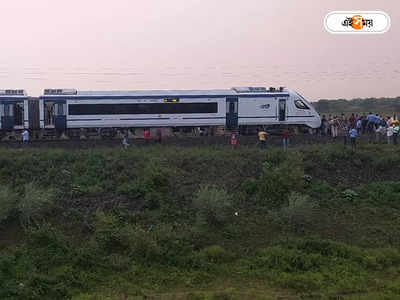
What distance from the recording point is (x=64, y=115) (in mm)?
28031

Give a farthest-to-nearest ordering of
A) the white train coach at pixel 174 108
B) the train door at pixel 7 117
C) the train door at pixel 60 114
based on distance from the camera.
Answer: the white train coach at pixel 174 108
the train door at pixel 60 114
the train door at pixel 7 117

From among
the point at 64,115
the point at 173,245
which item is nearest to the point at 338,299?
the point at 173,245

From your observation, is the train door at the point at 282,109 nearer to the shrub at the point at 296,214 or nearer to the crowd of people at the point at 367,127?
the crowd of people at the point at 367,127

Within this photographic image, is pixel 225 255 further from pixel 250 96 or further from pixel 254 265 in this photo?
pixel 250 96

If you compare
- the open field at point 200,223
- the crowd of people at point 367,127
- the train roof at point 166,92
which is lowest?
the open field at point 200,223

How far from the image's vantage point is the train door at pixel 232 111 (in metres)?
29.4

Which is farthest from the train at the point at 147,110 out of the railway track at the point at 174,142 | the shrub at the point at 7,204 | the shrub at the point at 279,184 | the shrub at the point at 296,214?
the shrub at the point at 296,214

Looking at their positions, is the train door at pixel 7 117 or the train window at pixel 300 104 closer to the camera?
the train door at pixel 7 117

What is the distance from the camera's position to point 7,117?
27.5 m

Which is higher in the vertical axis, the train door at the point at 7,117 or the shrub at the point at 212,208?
the train door at the point at 7,117

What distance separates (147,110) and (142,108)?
33 centimetres

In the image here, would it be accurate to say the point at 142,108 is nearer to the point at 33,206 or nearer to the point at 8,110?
the point at 8,110

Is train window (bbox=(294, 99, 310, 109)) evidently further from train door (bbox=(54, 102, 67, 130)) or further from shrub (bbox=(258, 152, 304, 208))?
train door (bbox=(54, 102, 67, 130))

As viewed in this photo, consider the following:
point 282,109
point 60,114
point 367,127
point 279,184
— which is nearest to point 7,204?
point 279,184
